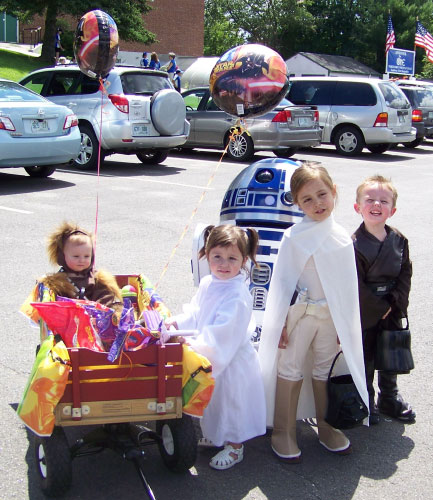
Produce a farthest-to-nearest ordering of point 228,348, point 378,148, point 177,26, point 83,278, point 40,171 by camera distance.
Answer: point 177,26, point 378,148, point 40,171, point 83,278, point 228,348

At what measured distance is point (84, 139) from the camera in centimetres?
1180

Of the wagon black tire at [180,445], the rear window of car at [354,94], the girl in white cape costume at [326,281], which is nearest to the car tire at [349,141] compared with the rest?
the rear window of car at [354,94]

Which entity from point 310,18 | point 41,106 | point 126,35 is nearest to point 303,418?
point 41,106

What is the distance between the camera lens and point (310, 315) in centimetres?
331

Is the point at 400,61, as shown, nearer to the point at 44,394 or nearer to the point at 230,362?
the point at 230,362

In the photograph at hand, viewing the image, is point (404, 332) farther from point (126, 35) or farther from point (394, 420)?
point (126, 35)

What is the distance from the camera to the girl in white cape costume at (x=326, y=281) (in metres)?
3.25

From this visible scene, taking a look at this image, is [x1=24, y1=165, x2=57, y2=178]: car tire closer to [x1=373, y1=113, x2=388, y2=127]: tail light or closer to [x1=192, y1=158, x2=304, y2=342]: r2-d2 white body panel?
[x1=192, y1=158, x2=304, y2=342]: r2-d2 white body panel

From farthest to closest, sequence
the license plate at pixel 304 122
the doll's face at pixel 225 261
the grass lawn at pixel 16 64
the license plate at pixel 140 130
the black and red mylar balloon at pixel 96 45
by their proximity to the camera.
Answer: the grass lawn at pixel 16 64
the license plate at pixel 304 122
the license plate at pixel 140 130
the black and red mylar balloon at pixel 96 45
the doll's face at pixel 225 261

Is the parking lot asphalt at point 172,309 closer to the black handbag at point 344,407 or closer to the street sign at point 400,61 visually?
the black handbag at point 344,407

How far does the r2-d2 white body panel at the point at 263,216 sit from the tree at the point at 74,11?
2910 cm

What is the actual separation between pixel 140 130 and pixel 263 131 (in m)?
3.36

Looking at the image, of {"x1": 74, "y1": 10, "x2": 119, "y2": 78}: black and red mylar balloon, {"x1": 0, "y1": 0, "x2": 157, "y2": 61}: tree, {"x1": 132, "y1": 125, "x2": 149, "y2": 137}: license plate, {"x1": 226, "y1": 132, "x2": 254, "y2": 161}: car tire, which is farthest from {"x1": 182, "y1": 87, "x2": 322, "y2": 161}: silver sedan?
{"x1": 0, "y1": 0, "x2": 157, "y2": 61}: tree

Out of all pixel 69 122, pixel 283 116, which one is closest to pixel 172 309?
pixel 69 122
